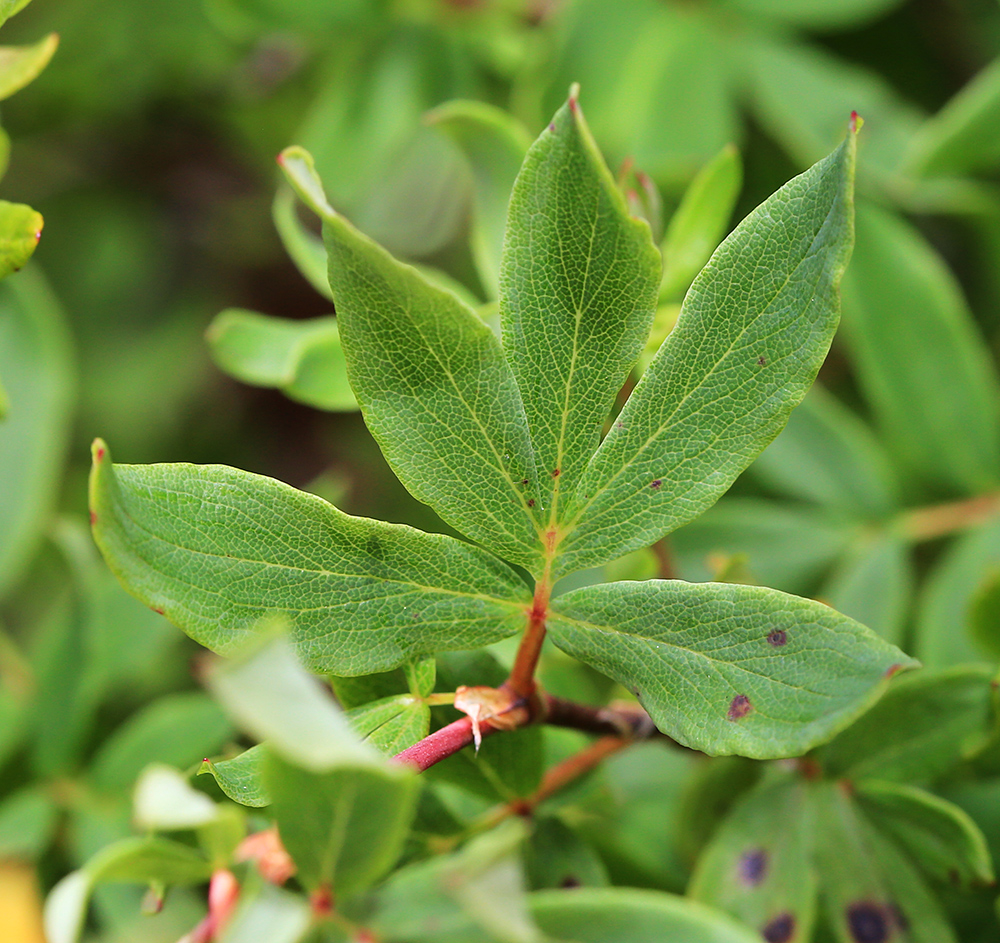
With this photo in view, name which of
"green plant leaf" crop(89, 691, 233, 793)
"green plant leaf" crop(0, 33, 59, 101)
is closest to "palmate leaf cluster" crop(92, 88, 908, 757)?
"green plant leaf" crop(0, 33, 59, 101)

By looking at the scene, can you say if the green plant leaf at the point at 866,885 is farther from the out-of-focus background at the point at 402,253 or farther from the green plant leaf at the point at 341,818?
the green plant leaf at the point at 341,818

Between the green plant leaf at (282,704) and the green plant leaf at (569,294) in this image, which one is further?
the green plant leaf at (569,294)

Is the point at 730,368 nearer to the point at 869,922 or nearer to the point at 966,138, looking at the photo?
the point at 869,922

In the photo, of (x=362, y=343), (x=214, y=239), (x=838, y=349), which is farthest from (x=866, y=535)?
(x=214, y=239)

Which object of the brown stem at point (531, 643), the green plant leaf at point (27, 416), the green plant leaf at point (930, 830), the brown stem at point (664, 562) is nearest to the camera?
the brown stem at point (531, 643)

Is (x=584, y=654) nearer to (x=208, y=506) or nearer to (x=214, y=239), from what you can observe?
(x=208, y=506)

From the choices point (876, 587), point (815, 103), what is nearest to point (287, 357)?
point (876, 587)

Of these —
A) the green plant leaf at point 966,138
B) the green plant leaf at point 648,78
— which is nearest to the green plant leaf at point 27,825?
the green plant leaf at point 648,78
